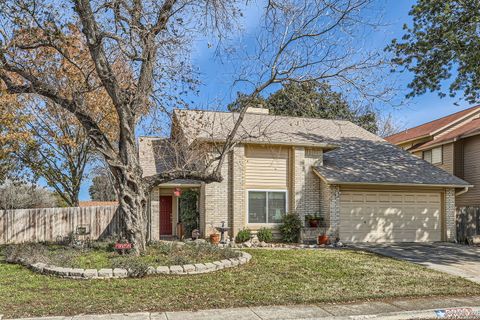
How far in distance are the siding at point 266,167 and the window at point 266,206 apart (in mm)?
331

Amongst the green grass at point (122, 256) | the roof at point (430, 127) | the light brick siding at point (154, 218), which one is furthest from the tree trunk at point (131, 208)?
the roof at point (430, 127)


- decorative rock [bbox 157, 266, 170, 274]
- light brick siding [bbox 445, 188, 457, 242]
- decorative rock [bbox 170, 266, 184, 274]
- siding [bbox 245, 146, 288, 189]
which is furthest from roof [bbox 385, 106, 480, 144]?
decorative rock [bbox 157, 266, 170, 274]

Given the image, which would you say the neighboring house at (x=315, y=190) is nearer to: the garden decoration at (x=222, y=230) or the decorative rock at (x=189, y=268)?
the garden decoration at (x=222, y=230)

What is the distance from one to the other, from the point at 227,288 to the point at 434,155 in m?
20.1

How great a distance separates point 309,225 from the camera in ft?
54.5

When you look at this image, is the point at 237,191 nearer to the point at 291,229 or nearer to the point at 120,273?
the point at 291,229

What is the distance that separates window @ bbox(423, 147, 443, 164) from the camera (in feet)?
77.0

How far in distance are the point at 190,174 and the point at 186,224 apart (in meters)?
6.10

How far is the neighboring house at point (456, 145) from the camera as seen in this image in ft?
70.5

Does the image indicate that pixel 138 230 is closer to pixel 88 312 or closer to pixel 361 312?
pixel 88 312

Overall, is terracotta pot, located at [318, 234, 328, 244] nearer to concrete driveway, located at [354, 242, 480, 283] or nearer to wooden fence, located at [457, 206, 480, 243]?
concrete driveway, located at [354, 242, 480, 283]

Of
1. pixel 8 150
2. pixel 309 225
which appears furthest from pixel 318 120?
pixel 8 150

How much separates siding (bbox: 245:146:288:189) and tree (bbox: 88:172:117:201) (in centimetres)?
2272

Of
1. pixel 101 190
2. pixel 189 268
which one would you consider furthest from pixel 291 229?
pixel 101 190
